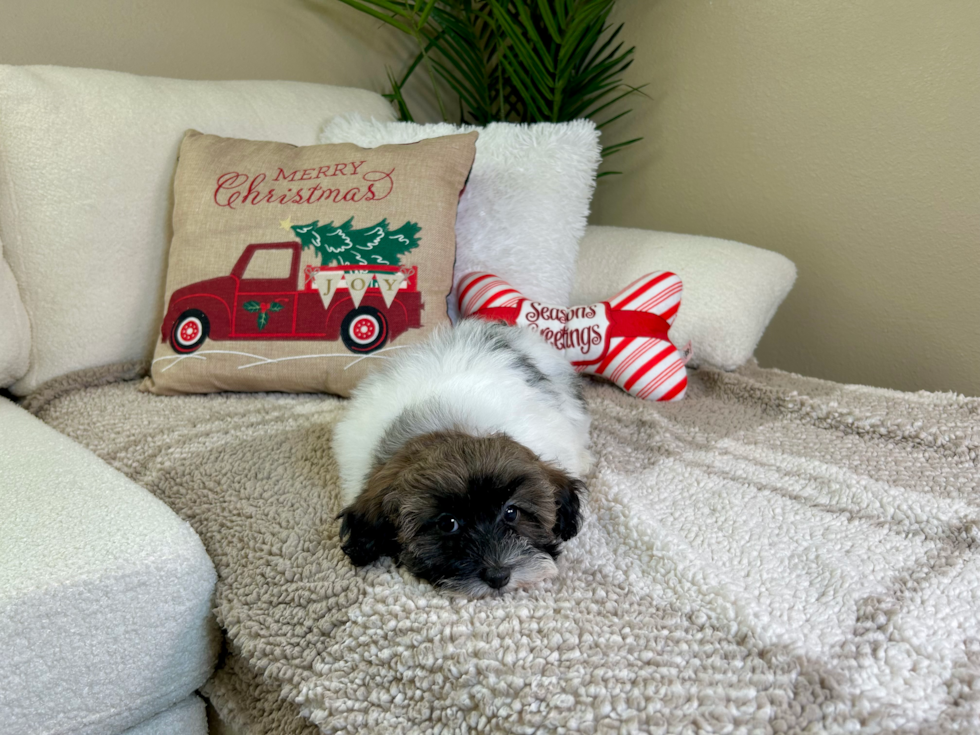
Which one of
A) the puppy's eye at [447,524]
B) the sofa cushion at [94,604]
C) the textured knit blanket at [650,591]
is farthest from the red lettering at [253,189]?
the puppy's eye at [447,524]

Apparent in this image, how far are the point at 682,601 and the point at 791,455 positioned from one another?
53 centimetres

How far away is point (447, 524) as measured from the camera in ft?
3.17

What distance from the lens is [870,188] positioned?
187 centimetres

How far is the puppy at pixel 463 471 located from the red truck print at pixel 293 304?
9.1 inches

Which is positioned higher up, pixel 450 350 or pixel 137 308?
pixel 450 350

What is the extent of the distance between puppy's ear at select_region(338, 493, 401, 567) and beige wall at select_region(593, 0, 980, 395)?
5.24 feet

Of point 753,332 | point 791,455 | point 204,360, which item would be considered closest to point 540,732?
point 791,455

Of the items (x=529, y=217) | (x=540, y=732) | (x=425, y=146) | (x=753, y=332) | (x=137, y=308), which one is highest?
(x=425, y=146)

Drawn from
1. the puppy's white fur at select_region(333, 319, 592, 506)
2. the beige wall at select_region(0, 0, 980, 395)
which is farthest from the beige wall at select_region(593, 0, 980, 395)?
the puppy's white fur at select_region(333, 319, 592, 506)

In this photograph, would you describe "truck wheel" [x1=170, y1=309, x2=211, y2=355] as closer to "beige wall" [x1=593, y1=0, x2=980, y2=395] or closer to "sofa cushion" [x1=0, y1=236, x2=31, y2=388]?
"sofa cushion" [x1=0, y1=236, x2=31, y2=388]

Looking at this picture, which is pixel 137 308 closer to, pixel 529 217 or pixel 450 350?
pixel 450 350

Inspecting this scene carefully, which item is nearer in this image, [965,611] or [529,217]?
[965,611]

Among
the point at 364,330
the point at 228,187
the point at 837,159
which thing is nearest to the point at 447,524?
the point at 364,330

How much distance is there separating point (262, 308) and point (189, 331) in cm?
17
